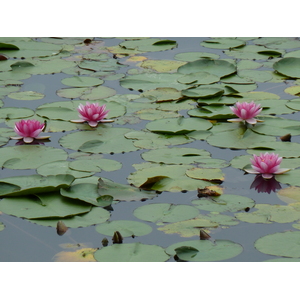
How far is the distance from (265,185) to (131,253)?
3.40 ft

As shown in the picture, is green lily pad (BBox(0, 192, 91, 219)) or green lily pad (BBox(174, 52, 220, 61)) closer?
green lily pad (BBox(0, 192, 91, 219))

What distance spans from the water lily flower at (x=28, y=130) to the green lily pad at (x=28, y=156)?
0.10m

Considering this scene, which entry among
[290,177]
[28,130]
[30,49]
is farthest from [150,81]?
[290,177]

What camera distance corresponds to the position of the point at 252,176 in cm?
335

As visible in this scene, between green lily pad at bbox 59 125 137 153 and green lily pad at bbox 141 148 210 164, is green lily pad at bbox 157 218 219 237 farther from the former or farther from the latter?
green lily pad at bbox 59 125 137 153

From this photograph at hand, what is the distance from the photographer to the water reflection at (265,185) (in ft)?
10.5

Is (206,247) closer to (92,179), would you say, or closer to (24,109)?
(92,179)

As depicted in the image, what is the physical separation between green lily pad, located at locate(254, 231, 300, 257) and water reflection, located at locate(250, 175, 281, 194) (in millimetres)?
488

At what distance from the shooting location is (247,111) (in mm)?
3998

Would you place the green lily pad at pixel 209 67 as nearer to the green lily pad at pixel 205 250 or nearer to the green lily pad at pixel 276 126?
the green lily pad at pixel 276 126

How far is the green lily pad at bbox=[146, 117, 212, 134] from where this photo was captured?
3.93 metres

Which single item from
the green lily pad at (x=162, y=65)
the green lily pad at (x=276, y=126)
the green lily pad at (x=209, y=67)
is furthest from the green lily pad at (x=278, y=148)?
the green lily pad at (x=162, y=65)

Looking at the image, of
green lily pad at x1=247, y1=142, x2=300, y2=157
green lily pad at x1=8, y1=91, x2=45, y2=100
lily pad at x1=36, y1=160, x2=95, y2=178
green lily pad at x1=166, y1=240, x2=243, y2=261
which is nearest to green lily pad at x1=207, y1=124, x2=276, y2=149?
green lily pad at x1=247, y1=142, x2=300, y2=157
